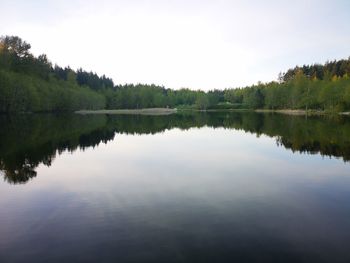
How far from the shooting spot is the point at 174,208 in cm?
1291

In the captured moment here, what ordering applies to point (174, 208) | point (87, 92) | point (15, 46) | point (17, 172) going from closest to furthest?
point (174, 208) → point (17, 172) → point (15, 46) → point (87, 92)

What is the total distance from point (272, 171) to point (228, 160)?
451 centimetres

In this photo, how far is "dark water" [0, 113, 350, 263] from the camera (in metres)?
9.37

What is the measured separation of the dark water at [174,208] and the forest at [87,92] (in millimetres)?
72222

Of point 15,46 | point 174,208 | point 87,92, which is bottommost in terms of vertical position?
point 174,208

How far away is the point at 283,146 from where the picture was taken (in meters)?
32.1

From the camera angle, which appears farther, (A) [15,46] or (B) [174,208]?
(A) [15,46]

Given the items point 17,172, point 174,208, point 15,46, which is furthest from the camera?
point 15,46

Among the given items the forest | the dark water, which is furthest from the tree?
the dark water

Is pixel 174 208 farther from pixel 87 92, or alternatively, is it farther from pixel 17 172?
pixel 87 92

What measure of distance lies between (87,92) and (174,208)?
13407 cm

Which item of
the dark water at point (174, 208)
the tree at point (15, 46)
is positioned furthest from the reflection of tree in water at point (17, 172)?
the tree at point (15, 46)

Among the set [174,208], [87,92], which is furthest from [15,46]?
[174,208]

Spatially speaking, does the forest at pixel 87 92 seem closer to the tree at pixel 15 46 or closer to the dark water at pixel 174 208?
the tree at pixel 15 46
